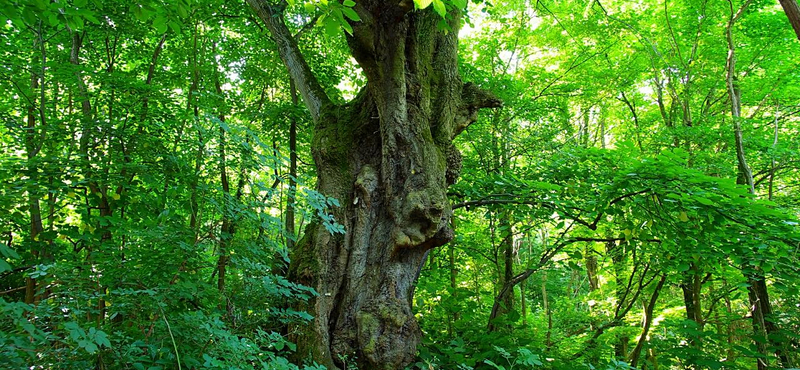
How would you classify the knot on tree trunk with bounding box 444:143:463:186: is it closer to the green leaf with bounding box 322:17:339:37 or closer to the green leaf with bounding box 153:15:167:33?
the green leaf with bounding box 322:17:339:37

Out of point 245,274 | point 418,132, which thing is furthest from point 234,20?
point 245,274

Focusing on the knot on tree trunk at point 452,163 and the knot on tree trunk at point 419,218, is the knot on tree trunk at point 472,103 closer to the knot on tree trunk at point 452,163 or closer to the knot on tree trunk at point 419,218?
the knot on tree trunk at point 452,163

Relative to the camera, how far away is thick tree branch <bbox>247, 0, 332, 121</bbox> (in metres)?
4.10

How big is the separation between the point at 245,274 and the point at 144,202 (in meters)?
0.88

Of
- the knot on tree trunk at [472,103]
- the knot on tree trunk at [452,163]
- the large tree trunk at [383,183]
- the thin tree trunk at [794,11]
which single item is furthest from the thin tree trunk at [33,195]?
the thin tree trunk at [794,11]

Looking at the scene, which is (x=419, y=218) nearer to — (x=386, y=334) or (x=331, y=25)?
(x=386, y=334)

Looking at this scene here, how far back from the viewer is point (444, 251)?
245 inches

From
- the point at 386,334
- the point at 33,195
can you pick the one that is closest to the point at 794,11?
the point at 386,334

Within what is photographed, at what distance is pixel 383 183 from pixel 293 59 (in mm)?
1792

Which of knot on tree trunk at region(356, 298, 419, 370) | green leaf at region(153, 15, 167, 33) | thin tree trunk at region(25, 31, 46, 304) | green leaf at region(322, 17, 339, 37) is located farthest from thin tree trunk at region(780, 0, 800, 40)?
thin tree trunk at region(25, 31, 46, 304)

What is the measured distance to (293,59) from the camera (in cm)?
416

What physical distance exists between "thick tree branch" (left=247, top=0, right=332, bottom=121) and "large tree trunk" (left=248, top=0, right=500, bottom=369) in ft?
0.28

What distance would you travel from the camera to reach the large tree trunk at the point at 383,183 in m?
3.07

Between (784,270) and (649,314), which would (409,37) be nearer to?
(784,270)
